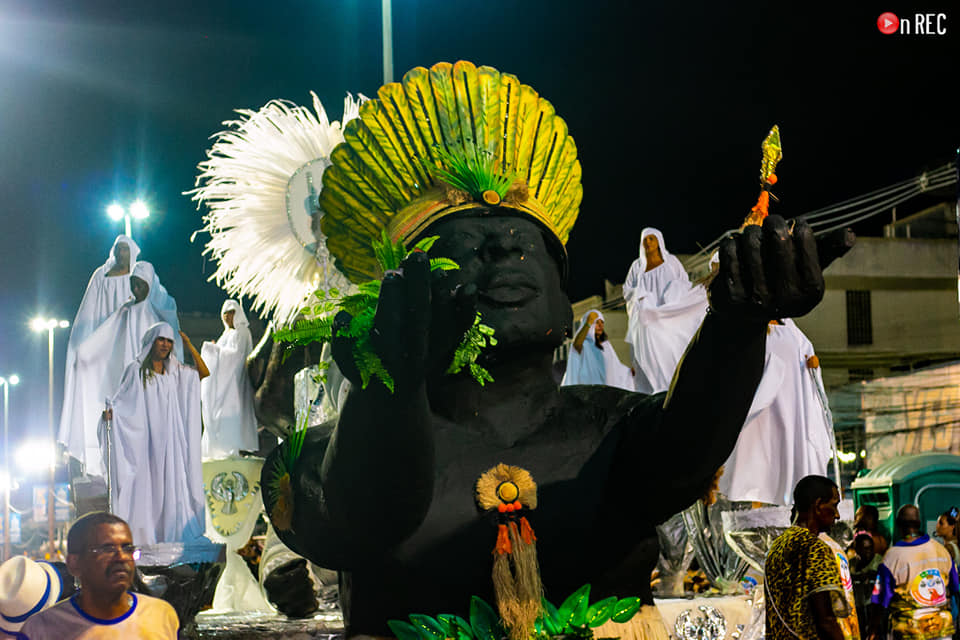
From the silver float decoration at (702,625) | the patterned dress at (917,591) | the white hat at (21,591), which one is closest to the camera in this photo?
the white hat at (21,591)

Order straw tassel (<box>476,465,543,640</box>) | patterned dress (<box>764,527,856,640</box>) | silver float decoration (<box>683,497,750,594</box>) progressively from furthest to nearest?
silver float decoration (<box>683,497,750,594</box>)
patterned dress (<box>764,527,856,640</box>)
straw tassel (<box>476,465,543,640</box>)

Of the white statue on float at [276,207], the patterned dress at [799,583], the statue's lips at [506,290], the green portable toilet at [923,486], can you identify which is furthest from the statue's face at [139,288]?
the green portable toilet at [923,486]

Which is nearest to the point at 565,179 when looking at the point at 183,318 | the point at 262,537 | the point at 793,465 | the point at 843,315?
the point at 793,465

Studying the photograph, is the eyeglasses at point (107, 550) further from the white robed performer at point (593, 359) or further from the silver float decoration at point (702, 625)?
the white robed performer at point (593, 359)

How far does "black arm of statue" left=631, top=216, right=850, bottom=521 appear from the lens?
194cm

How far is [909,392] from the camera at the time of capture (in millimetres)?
20531

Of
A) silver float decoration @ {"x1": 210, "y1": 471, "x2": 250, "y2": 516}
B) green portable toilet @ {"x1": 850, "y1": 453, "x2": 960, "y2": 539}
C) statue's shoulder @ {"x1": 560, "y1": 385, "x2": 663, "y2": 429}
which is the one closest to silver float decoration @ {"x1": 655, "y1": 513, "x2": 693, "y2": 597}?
silver float decoration @ {"x1": 210, "y1": 471, "x2": 250, "y2": 516}

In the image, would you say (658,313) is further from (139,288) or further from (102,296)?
(102,296)

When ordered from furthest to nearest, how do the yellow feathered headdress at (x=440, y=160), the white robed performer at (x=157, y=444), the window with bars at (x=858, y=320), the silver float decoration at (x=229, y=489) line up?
the window with bars at (x=858, y=320)
the silver float decoration at (x=229, y=489)
the white robed performer at (x=157, y=444)
the yellow feathered headdress at (x=440, y=160)

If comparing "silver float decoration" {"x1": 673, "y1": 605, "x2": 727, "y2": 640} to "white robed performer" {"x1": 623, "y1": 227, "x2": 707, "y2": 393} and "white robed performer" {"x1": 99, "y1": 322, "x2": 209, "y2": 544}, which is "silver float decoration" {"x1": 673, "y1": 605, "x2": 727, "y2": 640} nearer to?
"white robed performer" {"x1": 623, "y1": 227, "x2": 707, "y2": 393}

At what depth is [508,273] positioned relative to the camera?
250cm

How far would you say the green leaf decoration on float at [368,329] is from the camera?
6.60ft

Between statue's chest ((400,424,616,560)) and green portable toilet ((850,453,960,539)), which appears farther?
green portable toilet ((850,453,960,539))

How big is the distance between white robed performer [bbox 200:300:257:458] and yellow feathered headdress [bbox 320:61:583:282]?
4.92 meters
